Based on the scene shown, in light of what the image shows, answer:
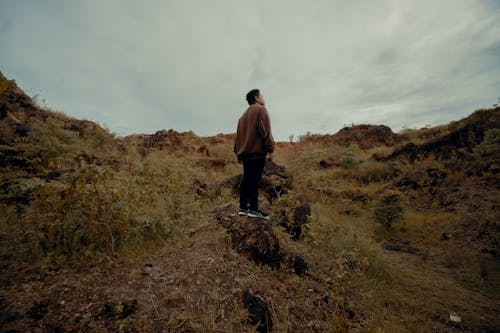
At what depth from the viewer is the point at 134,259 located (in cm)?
274

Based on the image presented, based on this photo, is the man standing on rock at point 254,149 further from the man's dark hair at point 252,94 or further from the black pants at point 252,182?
the man's dark hair at point 252,94

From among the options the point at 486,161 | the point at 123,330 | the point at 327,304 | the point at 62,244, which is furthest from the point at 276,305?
the point at 486,161

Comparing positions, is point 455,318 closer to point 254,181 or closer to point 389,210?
point 254,181

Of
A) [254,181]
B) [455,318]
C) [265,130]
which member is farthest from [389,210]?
[265,130]

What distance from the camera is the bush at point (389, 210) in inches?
249

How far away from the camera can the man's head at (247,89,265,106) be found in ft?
14.0

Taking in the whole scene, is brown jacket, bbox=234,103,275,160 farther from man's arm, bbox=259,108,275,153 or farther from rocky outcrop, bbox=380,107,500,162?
rocky outcrop, bbox=380,107,500,162

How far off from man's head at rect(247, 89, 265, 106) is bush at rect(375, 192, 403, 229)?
4.65m

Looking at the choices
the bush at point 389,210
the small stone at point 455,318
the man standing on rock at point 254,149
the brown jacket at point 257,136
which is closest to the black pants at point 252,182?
the man standing on rock at point 254,149

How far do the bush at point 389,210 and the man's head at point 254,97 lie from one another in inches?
183

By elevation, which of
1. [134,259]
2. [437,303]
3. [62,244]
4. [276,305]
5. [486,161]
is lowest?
[437,303]

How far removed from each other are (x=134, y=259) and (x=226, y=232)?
4.03ft

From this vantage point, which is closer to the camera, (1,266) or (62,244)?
(1,266)

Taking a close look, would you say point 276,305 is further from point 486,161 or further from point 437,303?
point 486,161
